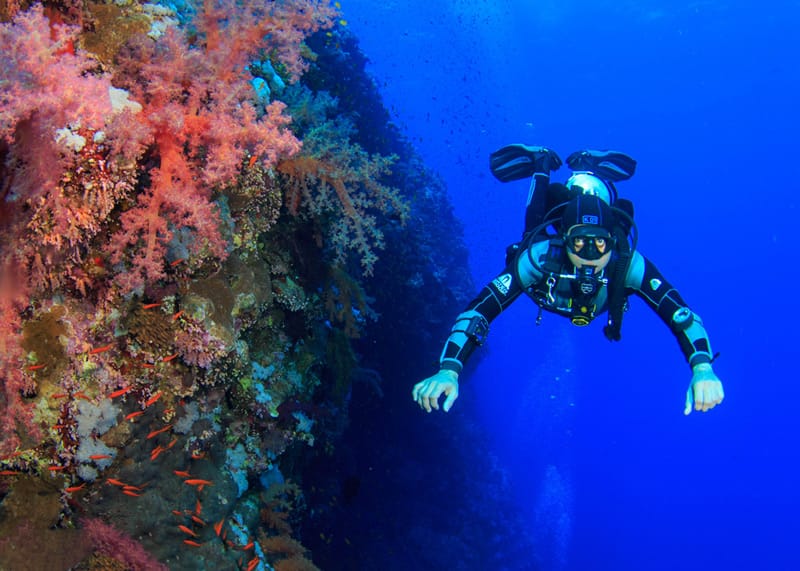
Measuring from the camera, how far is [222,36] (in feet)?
11.0

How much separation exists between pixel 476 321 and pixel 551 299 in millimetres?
933

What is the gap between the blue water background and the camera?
101 feet

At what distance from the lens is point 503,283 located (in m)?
4.74

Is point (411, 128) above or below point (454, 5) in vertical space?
below

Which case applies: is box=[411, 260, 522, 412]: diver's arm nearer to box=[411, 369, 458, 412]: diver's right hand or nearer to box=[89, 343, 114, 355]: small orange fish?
box=[411, 369, 458, 412]: diver's right hand

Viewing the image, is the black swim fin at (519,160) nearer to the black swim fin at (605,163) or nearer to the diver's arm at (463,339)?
the black swim fin at (605,163)

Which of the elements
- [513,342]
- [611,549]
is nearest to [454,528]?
[611,549]

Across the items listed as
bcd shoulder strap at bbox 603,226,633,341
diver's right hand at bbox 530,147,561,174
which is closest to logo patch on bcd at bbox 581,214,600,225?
bcd shoulder strap at bbox 603,226,633,341

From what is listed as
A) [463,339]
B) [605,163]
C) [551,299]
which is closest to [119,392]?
[463,339]

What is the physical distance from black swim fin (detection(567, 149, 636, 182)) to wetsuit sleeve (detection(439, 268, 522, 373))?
2952 millimetres

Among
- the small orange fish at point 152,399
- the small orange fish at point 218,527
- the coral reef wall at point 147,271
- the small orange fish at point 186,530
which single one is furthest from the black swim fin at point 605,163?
the small orange fish at point 186,530

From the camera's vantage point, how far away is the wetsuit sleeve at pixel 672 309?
403 cm

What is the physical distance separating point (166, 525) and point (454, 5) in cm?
7411

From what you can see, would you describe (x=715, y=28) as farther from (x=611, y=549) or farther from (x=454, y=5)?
(x=611, y=549)
